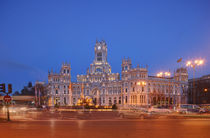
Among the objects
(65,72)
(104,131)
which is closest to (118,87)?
(65,72)

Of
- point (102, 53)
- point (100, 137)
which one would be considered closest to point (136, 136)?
point (100, 137)

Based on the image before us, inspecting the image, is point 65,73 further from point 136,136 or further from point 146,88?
point 136,136

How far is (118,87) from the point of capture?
135000 millimetres

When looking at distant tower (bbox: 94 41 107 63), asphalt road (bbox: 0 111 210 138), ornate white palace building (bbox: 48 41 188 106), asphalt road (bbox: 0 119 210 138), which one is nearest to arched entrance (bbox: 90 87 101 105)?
ornate white palace building (bbox: 48 41 188 106)

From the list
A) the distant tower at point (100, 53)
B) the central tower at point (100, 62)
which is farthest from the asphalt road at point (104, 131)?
the distant tower at point (100, 53)

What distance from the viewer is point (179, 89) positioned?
429ft

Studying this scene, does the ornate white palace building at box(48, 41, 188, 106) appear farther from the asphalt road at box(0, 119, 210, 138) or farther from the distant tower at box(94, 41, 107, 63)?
the asphalt road at box(0, 119, 210, 138)

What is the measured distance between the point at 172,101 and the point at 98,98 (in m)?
45.1

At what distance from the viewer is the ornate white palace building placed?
116250mm

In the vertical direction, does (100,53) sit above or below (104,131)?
above

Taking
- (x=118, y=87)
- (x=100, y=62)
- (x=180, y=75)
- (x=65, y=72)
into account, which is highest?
(x=100, y=62)

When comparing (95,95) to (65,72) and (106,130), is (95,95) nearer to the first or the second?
(65,72)

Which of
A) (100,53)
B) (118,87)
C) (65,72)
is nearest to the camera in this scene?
(118,87)

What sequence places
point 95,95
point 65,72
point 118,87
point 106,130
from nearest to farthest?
point 106,130, point 118,87, point 95,95, point 65,72
